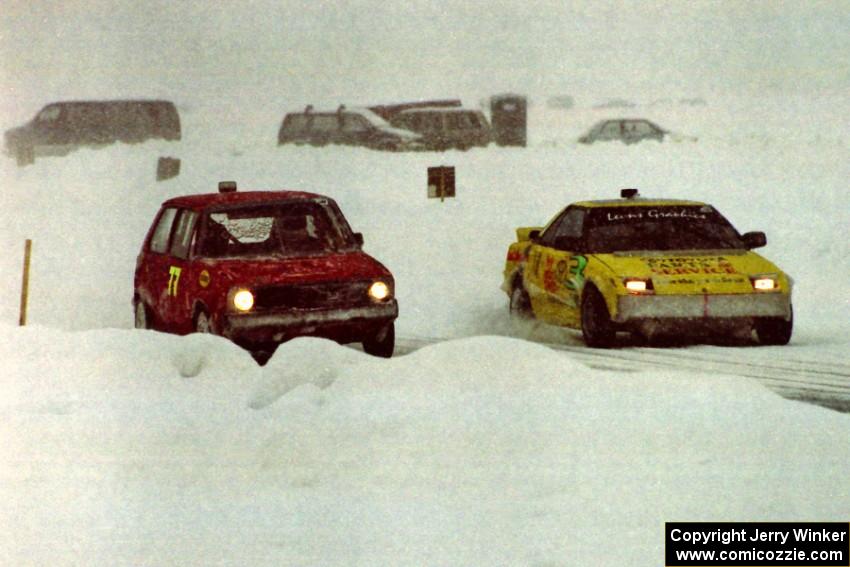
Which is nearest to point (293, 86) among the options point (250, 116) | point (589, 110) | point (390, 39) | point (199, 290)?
point (390, 39)

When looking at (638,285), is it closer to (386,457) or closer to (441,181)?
(386,457)

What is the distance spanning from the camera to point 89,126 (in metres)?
14.0

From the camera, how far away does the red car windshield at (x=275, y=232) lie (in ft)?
28.4

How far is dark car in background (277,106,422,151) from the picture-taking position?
19062mm

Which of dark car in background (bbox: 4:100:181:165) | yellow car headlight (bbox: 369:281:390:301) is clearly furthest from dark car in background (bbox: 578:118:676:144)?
yellow car headlight (bbox: 369:281:390:301)

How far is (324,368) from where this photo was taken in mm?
7531

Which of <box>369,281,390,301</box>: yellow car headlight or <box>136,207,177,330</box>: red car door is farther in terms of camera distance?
<box>136,207,177,330</box>: red car door

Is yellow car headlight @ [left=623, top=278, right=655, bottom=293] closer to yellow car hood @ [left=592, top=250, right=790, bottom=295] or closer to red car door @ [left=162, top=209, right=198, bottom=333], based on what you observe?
yellow car hood @ [left=592, top=250, right=790, bottom=295]

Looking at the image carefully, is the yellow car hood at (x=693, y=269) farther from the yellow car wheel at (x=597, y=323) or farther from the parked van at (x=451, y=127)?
the parked van at (x=451, y=127)

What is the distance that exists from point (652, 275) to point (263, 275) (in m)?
2.94

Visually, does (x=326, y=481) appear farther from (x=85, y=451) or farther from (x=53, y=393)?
(x=53, y=393)

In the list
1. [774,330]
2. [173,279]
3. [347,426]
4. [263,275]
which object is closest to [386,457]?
[347,426]

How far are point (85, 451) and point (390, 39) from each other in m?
4.02

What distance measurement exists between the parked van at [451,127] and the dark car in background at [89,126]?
5.58 meters
